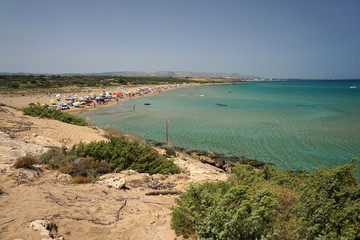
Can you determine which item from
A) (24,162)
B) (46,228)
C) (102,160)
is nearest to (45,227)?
(46,228)

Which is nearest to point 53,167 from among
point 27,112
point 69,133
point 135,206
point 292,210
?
point 135,206

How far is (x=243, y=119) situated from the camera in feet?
87.6

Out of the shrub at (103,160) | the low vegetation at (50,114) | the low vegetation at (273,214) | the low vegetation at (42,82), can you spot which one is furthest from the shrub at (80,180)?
the low vegetation at (42,82)

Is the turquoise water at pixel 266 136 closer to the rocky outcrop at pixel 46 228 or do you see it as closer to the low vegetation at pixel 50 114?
the low vegetation at pixel 50 114

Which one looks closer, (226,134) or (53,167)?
(53,167)

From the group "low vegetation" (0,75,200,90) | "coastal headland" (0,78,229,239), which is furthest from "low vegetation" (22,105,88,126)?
"low vegetation" (0,75,200,90)

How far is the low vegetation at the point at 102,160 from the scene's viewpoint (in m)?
7.64

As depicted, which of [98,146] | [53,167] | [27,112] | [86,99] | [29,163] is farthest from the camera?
[86,99]

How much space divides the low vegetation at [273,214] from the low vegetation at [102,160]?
5.06 metres

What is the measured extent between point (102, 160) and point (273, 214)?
7668 mm

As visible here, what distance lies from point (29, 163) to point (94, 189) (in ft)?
9.56

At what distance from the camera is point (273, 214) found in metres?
3.76

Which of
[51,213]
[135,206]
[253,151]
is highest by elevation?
[51,213]

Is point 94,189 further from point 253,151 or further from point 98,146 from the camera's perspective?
point 253,151
